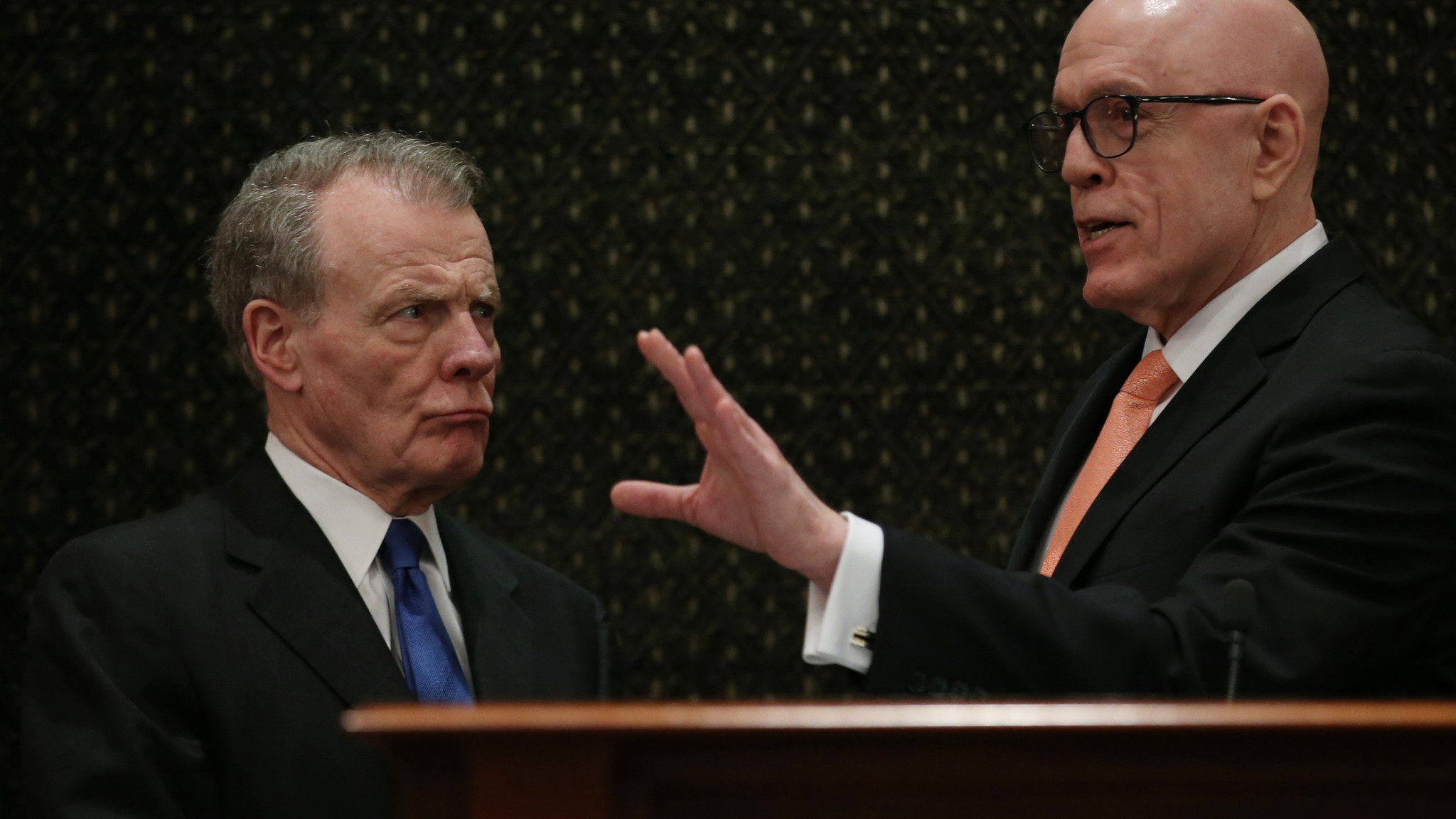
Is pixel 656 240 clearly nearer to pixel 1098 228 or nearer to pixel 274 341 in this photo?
pixel 274 341

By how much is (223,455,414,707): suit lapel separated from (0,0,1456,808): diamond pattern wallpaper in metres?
1.24

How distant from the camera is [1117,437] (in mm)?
2008

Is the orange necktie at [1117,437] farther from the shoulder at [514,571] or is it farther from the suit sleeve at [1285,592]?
the shoulder at [514,571]

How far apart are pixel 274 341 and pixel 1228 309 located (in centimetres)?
136

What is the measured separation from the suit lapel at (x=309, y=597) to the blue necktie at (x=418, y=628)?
40mm

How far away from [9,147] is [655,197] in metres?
1.50

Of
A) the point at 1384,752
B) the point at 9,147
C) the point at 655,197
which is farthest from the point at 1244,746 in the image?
the point at 9,147

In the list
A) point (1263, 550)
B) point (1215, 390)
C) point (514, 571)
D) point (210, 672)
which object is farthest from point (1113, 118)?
point (210, 672)

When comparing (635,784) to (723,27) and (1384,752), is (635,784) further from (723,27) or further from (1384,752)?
(723,27)

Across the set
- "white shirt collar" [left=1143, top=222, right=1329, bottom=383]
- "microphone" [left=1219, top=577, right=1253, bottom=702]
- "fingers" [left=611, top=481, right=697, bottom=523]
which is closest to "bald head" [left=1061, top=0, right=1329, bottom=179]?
"white shirt collar" [left=1143, top=222, right=1329, bottom=383]

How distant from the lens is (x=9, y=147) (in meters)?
3.34

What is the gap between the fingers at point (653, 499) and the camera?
4.53ft

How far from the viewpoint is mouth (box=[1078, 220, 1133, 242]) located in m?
1.99

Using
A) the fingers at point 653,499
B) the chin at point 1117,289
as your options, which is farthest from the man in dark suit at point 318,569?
the chin at point 1117,289
